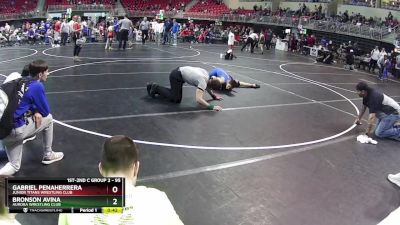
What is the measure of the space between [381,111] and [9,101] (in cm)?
696

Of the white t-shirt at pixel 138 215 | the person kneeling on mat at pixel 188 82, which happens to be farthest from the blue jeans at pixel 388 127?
the white t-shirt at pixel 138 215

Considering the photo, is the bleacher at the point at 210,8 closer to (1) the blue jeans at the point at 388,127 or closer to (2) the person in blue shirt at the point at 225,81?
(2) the person in blue shirt at the point at 225,81

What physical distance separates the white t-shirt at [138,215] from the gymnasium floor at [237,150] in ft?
7.76

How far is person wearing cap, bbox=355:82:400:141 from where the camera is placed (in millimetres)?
8008

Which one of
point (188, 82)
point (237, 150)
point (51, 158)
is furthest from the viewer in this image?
point (188, 82)

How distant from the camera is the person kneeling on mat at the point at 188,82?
886 centimetres

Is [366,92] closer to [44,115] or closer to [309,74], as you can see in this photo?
[44,115]

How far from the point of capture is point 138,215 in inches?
69.6

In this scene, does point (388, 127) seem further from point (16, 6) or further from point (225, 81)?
point (16, 6)

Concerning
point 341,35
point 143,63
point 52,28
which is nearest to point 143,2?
point 52,28

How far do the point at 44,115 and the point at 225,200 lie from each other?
2.78 m

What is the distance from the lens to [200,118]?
8.66m

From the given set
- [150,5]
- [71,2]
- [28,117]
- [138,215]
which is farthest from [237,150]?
[150,5]
